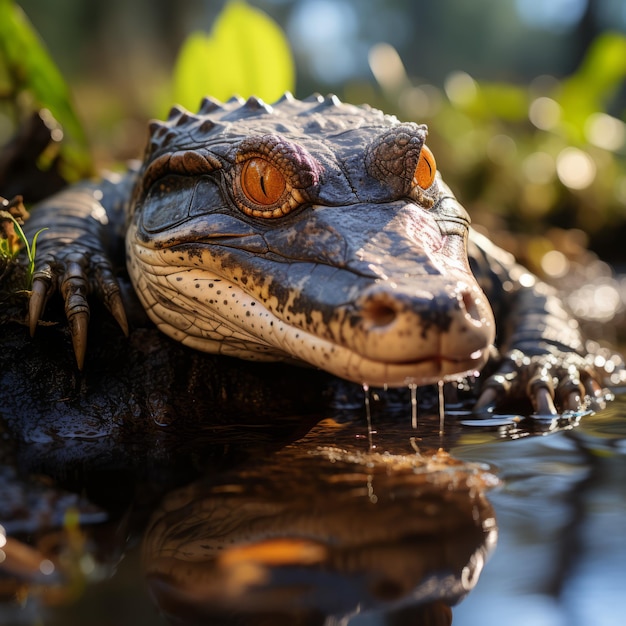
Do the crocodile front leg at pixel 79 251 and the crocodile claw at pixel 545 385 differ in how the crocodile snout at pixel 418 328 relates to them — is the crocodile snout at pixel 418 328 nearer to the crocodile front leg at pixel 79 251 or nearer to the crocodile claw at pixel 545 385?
the crocodile claw at pixel 545 385

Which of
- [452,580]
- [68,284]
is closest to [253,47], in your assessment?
[68,284]

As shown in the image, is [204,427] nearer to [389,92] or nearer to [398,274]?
[398,274]

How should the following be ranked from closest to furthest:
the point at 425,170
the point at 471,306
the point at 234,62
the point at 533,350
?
the point at 471,306 < the point at 425,170 < the point at 533,350 < the point at 234,62

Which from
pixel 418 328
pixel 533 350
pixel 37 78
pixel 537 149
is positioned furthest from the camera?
pixel 537 149

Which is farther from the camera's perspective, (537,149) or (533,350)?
(537,149)

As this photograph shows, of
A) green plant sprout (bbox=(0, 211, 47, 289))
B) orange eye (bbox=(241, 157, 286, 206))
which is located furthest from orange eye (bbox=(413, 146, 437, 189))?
green plant sprout (bbox=(0, 211, 47, 289))

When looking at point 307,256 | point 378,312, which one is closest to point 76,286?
point 307,256

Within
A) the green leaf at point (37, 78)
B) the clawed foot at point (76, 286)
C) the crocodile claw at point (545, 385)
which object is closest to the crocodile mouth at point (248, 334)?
the clawed foot at point (76, 286)

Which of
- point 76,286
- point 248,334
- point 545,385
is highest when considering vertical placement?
point 76,286

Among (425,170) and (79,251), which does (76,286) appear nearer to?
(79,251)
